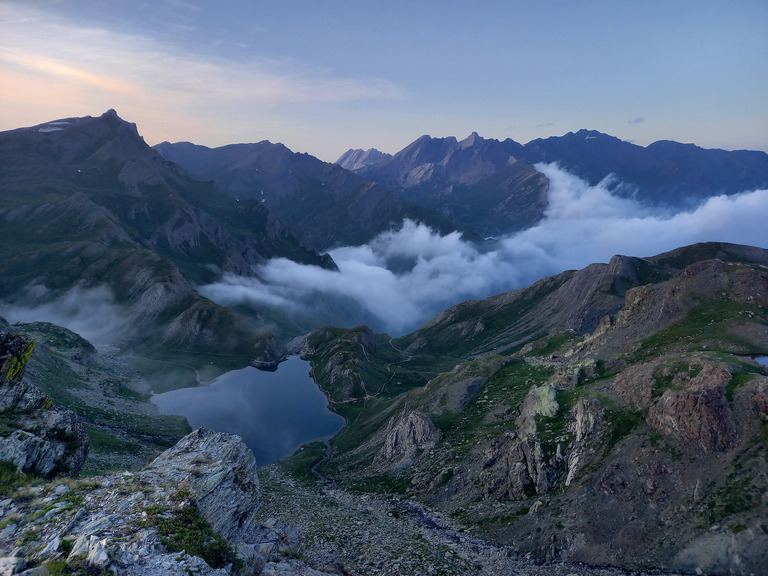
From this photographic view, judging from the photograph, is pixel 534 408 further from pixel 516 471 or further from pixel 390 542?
pixel 390 542

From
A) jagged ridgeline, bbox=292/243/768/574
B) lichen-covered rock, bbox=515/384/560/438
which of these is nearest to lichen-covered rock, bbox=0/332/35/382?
jagged ridgeline, bbox=292/243/768/574

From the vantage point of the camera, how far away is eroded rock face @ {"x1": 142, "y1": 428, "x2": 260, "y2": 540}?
41.9 metres

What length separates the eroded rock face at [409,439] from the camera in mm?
98688

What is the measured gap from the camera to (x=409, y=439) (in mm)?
101875

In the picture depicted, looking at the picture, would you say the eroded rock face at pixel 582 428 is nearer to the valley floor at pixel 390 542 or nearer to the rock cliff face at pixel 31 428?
the valley floor at pixel 390 542

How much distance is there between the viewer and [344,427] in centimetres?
16612

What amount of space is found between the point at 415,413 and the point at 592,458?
46847mm

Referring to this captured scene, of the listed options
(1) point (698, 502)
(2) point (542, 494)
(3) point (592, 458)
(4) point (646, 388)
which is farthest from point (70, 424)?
(4) point (646, 388)

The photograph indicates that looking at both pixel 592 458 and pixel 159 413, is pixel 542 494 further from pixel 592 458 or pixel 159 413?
pixel 159 413

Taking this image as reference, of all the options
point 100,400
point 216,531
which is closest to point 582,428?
point 216,531

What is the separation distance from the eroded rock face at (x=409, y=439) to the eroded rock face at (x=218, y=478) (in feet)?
173

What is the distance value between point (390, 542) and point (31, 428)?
48.2 m

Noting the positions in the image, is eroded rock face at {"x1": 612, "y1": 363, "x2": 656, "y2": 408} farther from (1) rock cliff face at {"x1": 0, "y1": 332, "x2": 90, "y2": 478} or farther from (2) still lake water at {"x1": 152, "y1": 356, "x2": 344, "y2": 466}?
(2) still lake water at {"x1": 152, "y1": 356, "x2": 344, "y2": 466}

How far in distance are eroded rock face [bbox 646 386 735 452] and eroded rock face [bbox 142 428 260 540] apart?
193ft
